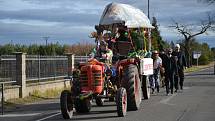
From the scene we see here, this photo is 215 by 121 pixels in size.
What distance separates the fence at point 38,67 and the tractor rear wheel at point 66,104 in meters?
7.56

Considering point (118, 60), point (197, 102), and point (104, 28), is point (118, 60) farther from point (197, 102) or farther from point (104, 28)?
point (197, 102)

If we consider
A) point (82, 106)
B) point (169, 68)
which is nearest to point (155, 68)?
point (169, 68)

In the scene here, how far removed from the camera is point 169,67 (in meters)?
21.3

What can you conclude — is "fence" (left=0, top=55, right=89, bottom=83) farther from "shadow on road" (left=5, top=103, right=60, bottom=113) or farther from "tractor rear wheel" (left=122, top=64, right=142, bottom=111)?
"tractor rear wheel" (left=122, top=64, right=142, bottom=111)

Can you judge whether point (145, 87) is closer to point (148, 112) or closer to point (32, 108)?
point (32, 108)

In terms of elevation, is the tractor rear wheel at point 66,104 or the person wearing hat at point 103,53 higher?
the person wearing hat at point 103,53

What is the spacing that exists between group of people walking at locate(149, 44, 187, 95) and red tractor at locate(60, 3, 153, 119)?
351 cm

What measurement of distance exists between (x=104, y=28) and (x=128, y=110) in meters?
3.56

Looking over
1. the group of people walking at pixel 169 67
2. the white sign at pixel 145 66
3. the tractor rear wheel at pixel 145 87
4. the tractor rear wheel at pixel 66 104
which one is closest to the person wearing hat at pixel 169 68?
the group of people walking at pixel 169 67

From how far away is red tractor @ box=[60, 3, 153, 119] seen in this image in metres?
14.0

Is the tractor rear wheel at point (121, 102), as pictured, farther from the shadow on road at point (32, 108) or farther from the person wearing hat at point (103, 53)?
the shadow on road at point (32, 108)

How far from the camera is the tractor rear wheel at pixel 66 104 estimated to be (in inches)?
541

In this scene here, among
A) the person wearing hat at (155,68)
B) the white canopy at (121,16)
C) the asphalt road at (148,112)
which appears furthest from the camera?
the person wearing hat at (155,68)

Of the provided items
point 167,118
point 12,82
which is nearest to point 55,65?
point 12,82
